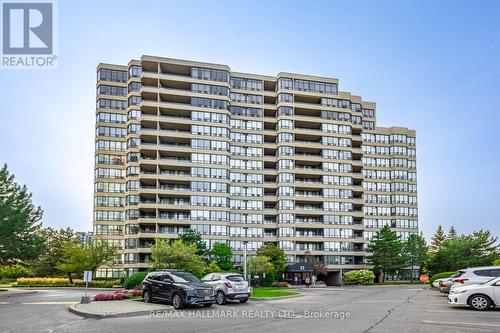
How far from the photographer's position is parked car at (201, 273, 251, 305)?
2864 cm

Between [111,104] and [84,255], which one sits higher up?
[111,104]

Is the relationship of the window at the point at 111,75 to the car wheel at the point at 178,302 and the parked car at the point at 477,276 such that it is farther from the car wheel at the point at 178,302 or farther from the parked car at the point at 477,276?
the parked car at the point at 477,276

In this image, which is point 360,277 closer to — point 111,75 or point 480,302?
point 111,75

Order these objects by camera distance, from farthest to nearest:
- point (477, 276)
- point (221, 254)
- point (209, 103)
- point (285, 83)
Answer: point (285, 83) < point (209, 103) < point (221, 254) < point (477, 276)

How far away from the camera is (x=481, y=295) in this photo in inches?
896

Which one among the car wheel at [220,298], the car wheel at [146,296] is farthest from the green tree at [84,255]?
the car wheel at [220,298]

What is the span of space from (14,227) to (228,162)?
173ft

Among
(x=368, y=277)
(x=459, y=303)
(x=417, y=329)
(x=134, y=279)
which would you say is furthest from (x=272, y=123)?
(x=417, y=329)

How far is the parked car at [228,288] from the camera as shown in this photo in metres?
28.6

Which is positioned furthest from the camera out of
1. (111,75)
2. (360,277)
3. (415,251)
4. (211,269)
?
(111,75)

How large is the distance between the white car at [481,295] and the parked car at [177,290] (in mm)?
11830

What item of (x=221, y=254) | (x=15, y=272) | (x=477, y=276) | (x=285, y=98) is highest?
(x=285, y=98)

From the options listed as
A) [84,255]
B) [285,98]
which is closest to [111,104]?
[285,98]

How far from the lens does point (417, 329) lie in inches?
650
